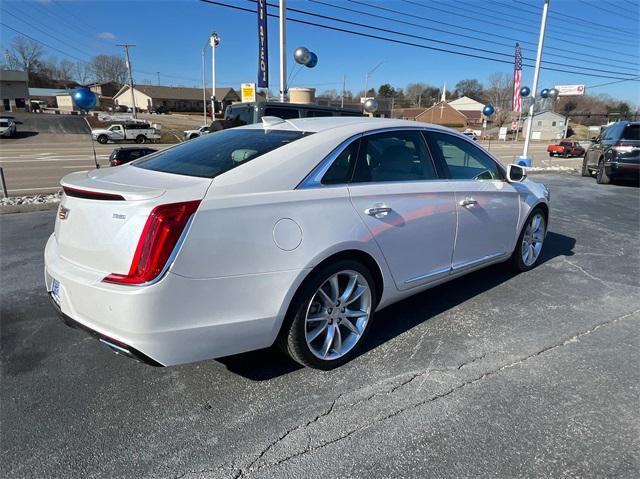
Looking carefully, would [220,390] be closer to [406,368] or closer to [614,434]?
[406,368]

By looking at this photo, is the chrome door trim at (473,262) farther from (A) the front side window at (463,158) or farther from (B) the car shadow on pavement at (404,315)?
(A) the front side window at (463,158)

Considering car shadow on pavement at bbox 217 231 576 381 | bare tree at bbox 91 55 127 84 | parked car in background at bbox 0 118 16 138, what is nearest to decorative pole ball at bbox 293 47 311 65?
car shadow on pavement at bbox 217 231 576 381

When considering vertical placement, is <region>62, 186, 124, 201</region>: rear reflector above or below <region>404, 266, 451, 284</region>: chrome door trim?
above

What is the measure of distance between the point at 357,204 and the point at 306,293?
669mm

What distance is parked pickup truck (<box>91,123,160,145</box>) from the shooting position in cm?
3494

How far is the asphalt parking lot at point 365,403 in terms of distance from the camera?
207 cm

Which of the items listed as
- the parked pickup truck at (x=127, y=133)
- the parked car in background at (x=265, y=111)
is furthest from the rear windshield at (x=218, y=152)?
the parked pickup truck at (x=127, y=133)

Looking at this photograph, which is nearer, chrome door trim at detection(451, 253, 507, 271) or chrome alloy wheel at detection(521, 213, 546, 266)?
chrome door trim at detection(451, 253, 507, 271)

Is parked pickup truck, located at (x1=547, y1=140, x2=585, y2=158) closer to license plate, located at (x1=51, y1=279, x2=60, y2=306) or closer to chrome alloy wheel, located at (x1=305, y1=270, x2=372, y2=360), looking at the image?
chrome alloy wheel, located at (x1=305, y1=270, x2=372, y2=360)

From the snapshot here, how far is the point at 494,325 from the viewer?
11.6 feet

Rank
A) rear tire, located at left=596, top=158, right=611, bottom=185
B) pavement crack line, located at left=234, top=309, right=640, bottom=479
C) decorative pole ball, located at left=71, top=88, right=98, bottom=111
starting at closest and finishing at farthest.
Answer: pavement crack line, located at left=234, top=309, right=640, bottom=479 → decorative pole ball, located at left=71, top=88, right=98, bottom=111 → rear tire, located at left=596, top=158, right=611, bottom=185

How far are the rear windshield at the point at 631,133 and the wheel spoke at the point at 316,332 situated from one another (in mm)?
12329

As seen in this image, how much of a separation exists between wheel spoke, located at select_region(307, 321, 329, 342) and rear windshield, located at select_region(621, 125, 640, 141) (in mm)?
12329

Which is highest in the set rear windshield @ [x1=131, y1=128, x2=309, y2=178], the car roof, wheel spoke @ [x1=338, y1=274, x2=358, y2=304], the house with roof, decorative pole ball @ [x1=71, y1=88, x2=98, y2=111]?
the house with roof
